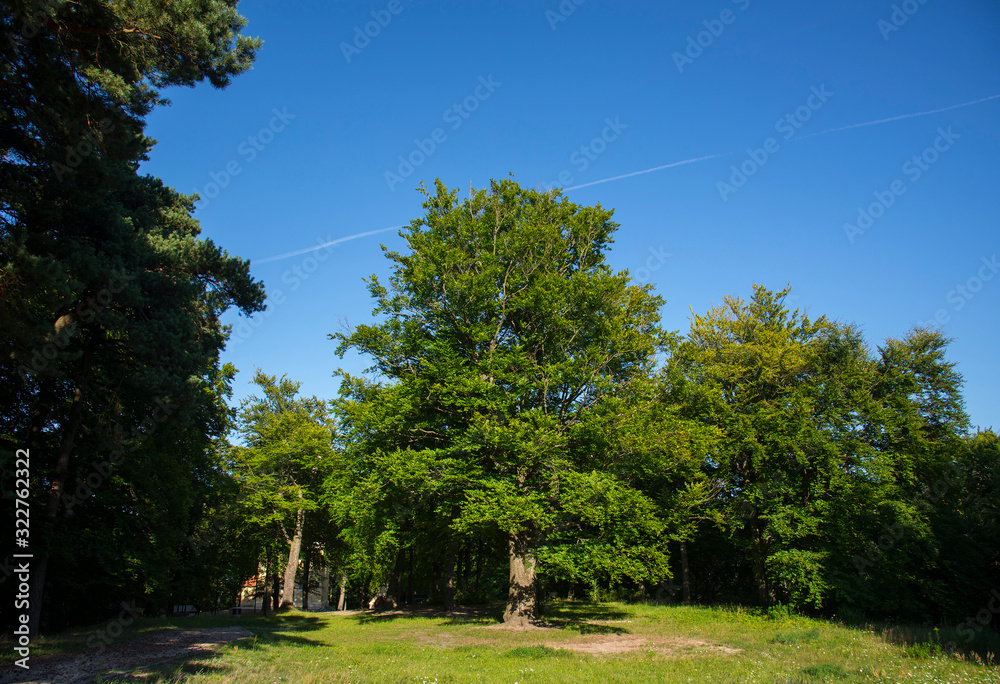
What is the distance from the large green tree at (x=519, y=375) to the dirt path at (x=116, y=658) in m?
7.87

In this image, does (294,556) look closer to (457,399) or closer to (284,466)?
(284,466)

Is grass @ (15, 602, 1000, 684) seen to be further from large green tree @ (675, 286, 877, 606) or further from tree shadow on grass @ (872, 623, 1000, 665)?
large green tree @ (675, 286, 877, 606)

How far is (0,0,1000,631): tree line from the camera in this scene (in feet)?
33.1

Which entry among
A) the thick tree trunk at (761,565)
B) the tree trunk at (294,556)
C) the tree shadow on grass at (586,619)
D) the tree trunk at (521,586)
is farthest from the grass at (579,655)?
the tree trunk at (294,556)

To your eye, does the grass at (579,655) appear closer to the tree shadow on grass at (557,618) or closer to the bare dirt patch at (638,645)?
the bare dirt patch at (638,645)

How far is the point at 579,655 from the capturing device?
13.4m

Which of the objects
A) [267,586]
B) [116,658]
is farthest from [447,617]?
[267,586]

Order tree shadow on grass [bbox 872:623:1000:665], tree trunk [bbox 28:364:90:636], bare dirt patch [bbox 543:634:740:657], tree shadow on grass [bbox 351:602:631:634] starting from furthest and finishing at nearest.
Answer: tree shadow on grass [bbox 351:602:631:634]
tree trunk [bbox 28:364:90:636]
bare dirt patch [bbox 543:634:740:657]
tree shadow on grass [bbox 872:623:1000:665]

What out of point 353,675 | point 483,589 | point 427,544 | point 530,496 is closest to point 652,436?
point 530,496

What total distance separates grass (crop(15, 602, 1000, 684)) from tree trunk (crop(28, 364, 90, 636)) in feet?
3.95

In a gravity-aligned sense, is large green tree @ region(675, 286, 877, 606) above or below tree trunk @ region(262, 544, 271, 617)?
above

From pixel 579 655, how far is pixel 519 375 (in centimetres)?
893

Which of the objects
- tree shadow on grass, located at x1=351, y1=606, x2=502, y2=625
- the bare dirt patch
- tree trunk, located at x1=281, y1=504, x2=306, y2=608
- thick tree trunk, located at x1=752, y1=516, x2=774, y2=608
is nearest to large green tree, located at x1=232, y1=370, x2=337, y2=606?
tree trunk, located at x1=281, y1=504, x2=306, y2=608

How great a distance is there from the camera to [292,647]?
14.9 m
